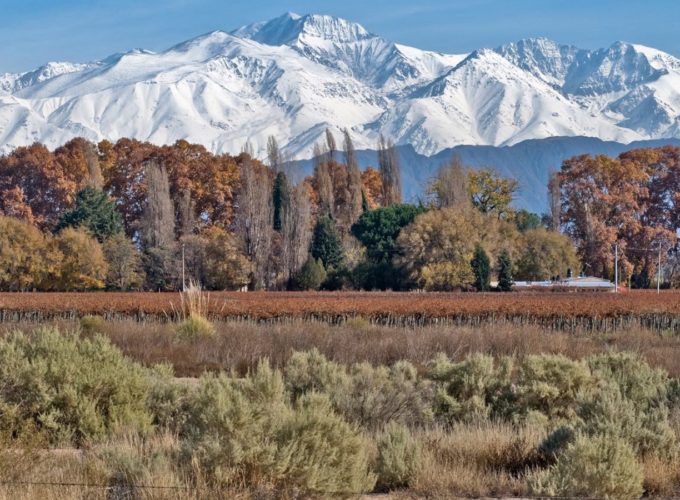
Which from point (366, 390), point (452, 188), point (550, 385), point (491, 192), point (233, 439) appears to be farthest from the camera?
point (491, 192)

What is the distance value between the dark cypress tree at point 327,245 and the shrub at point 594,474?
63032 mm

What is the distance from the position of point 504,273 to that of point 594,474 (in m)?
58.2

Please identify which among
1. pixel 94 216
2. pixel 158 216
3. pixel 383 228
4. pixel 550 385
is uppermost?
pixel 94 216

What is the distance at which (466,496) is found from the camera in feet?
32.9

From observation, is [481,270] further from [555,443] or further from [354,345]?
[555,443]

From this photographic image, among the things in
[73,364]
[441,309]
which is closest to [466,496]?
[73,364]

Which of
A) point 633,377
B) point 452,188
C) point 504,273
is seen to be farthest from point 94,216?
point 633,377

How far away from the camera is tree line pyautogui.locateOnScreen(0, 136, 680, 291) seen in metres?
66.6

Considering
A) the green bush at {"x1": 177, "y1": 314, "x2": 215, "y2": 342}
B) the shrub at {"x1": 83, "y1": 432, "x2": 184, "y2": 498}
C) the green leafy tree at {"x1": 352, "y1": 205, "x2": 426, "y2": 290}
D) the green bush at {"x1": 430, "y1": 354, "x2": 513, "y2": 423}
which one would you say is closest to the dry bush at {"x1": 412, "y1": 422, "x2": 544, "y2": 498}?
the green bush at {"x1": 430, "y1": 354, "x2": 513, "y2": 423}

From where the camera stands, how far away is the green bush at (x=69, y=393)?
477 inches

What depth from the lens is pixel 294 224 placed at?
73125 millimetres

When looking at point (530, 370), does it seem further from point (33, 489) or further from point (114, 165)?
point (114, 165)

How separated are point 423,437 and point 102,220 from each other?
6323 centimetres

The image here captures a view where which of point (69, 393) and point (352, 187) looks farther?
point (352, 187)
